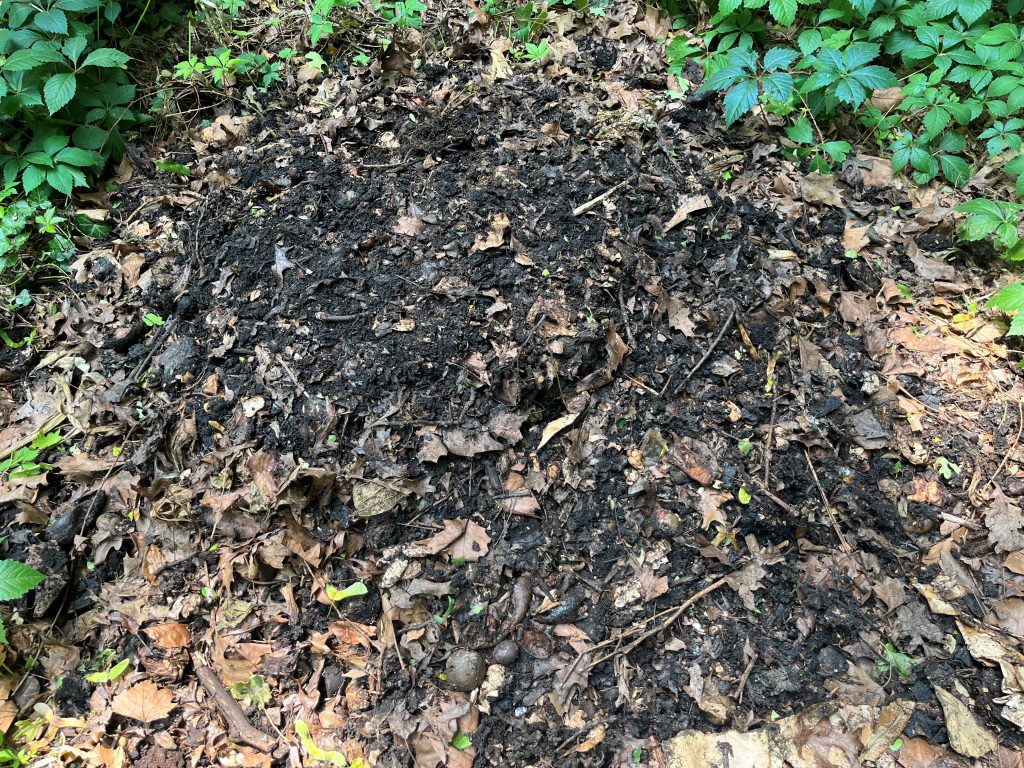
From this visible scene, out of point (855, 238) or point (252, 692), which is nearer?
point (252, 692)

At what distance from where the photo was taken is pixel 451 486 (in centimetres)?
249

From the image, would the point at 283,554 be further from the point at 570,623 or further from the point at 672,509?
the point at 672,509

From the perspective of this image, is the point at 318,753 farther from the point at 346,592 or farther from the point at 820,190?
the point at 820,190

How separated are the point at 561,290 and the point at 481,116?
1306 millimetres

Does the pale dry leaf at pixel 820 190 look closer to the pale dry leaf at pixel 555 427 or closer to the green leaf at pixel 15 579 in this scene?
the pale dry leaf at pixel 555 427

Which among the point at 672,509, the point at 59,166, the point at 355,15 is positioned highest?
the point at 355,15

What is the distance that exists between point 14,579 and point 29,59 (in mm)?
2440

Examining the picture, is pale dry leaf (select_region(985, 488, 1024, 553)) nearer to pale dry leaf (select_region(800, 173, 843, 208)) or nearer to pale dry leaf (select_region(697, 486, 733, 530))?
pale dry leaf (select_region(697, 486, 733, 530))

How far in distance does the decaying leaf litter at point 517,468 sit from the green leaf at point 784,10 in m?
0.66

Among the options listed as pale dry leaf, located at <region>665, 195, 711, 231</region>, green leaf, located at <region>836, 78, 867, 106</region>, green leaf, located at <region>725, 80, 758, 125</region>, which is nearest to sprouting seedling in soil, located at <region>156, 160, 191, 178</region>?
pale dry leaf, located at <region>665, 195, 711, 231</region>

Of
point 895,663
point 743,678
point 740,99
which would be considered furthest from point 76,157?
point 895,663

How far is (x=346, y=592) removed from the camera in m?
2.33

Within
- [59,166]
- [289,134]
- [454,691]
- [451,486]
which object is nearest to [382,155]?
[289,134]

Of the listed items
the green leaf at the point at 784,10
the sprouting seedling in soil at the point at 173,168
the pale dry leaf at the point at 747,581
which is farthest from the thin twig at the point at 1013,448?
the sprouting seedling in soil at the point at 173,168
